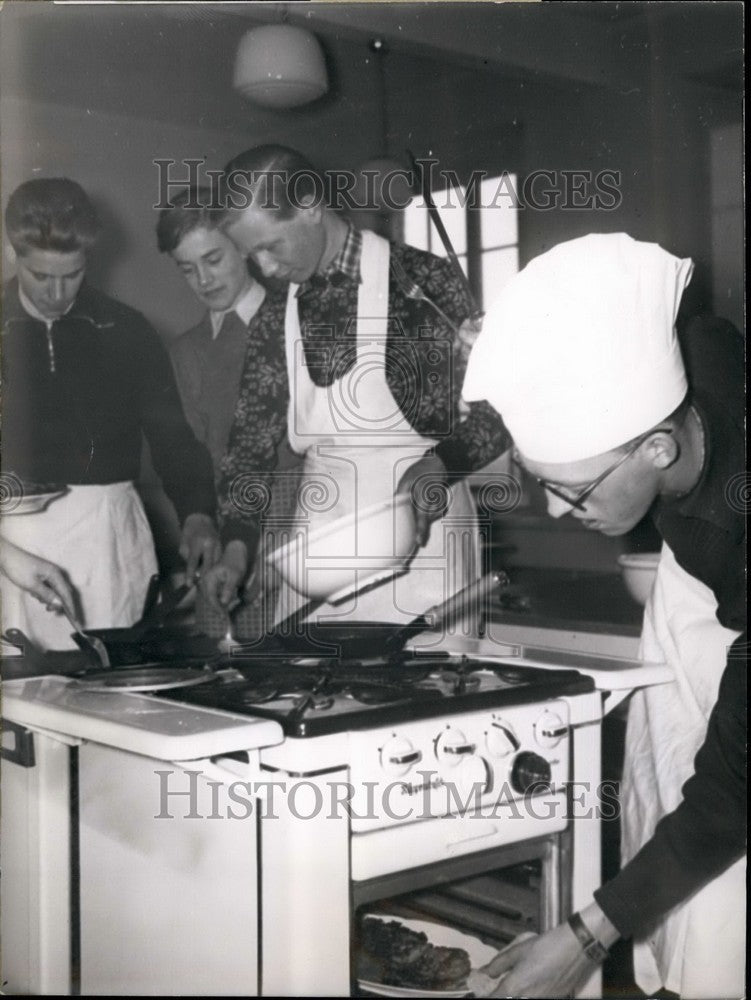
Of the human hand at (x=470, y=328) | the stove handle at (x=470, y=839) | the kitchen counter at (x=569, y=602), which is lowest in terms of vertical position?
the stove handle at (x=470, y=839)

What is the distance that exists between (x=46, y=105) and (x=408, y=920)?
107 cm

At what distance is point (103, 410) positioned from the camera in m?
1.36

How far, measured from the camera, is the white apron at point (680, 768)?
3.71ft

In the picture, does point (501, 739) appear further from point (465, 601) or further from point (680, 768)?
point (465, 601)

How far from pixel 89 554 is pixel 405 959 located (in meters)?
0.70

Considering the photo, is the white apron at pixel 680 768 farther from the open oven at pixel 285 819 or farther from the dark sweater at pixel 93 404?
the dark sweater at pixel 93 404

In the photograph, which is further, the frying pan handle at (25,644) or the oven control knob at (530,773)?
the frying pan handle at (25,644)

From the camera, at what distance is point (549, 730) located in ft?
3.50

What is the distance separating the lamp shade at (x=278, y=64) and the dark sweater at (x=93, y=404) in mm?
368

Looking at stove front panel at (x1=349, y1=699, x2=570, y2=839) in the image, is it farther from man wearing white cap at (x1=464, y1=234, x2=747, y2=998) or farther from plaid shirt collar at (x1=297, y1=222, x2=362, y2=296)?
plaid shirt collar at (x1=297, y1=222, x2=362, y2=296)

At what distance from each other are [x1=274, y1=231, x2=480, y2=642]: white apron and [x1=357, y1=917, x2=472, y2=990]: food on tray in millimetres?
502

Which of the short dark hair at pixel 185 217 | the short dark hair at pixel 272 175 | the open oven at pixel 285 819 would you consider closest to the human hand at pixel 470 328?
the short dark hair at pixel 272 175

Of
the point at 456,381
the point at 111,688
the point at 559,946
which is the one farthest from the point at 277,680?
the point at 456,381

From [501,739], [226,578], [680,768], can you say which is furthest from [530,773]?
[226,578]
